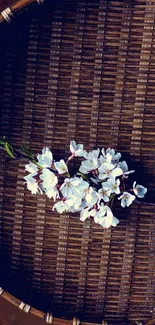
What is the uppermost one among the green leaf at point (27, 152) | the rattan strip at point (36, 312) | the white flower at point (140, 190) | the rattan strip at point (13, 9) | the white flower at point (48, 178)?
the rattan strip at point (13, 9)

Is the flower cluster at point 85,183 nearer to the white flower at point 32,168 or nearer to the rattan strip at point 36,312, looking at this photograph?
the white flower at point 32,168

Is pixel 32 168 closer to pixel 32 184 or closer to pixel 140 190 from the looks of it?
pixel 32 184

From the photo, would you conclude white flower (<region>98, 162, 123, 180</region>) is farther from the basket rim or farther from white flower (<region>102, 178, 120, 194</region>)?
the basket rim

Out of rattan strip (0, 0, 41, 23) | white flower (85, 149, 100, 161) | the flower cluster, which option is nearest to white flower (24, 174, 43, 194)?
the flower cluster

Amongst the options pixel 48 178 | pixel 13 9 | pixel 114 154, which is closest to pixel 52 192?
pixel 48 178

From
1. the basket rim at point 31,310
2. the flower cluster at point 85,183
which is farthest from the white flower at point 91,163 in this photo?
the basket rim at point 31,310

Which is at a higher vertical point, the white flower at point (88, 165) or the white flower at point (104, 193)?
the white flower at point (88, 165)

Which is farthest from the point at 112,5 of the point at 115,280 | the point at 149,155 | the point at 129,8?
the point at 115,280
